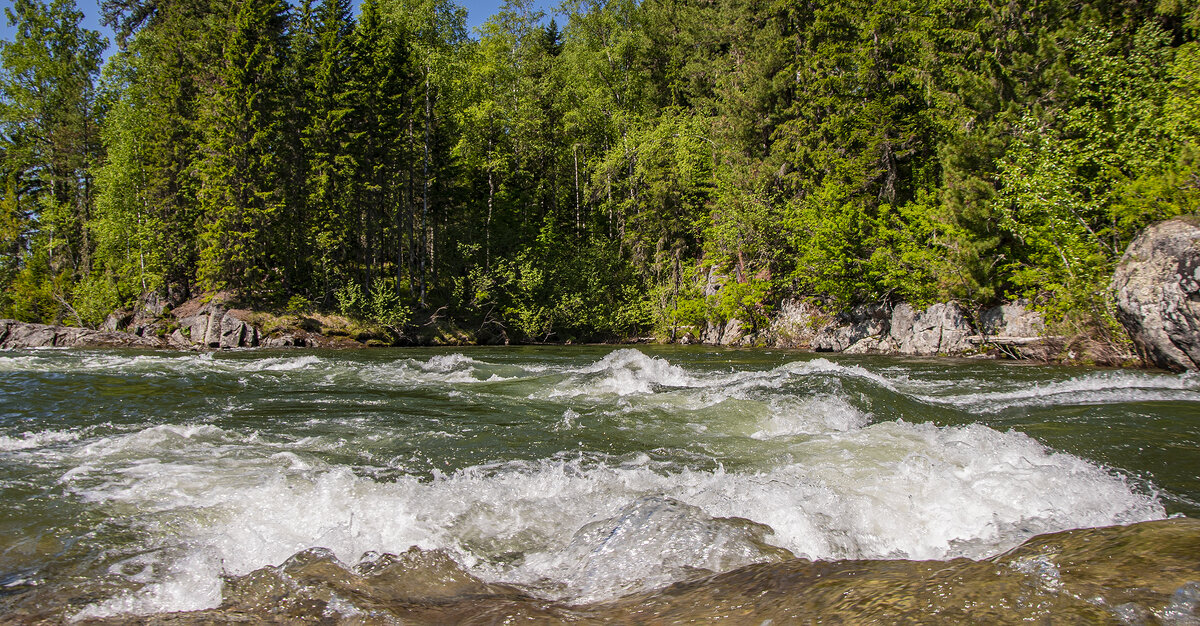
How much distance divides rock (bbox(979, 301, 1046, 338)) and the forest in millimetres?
458

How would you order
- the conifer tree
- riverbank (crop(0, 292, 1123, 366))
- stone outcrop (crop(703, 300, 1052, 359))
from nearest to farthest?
stone outcrop (crop(703, 300, 1052, 359)) → riverbank (crop(0, 292, 1123, 366)) → the conifer tree

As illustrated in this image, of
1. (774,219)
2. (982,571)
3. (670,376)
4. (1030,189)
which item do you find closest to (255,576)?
(982,571)

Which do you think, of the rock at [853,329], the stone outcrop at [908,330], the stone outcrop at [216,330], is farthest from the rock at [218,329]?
the rock at [853,329]

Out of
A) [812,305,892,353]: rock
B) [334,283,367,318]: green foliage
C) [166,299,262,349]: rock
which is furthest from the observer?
[334,283,367,318]: green foliage

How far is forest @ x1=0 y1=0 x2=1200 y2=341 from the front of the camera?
1377 centimetres

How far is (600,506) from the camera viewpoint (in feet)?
13.3

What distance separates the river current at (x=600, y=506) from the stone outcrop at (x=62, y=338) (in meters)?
16.4

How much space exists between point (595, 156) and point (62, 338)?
24.0 m

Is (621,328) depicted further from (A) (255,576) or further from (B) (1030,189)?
(A) (255,576)

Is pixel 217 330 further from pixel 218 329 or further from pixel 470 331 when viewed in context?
pixel 470 331

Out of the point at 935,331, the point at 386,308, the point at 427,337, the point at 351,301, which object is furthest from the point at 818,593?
the point at 427,337


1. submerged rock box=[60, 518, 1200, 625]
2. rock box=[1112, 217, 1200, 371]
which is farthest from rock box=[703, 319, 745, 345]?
submerged rock box=[60, 518, 1200, 625]

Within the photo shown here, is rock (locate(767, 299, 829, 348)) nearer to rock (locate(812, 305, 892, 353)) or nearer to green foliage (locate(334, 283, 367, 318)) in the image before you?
rock (locate(812, 305, 892, 353))

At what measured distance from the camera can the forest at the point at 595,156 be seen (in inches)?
542
